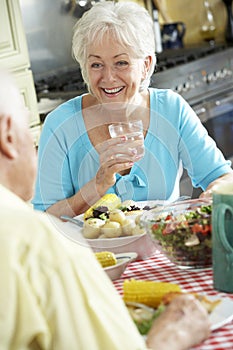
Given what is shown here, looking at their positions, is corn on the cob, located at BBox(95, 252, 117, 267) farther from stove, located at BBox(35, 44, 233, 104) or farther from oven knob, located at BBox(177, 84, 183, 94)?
oven knob, located at BBox(177, 84, 183, 94)

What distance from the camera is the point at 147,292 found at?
57.6 inches

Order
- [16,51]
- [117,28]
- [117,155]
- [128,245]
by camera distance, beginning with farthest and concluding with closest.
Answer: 1. [16,51]
2. [117,28]
3. [117,155]
4. [128,245]

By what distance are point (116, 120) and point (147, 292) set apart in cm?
115

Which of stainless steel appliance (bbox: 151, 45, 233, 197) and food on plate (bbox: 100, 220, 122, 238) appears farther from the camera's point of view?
stainless steel appliance (bbox: 151, 45, 233, 197)

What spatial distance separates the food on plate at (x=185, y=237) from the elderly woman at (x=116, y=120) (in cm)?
63

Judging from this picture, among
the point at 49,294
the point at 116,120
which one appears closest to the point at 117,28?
the point at 116,120

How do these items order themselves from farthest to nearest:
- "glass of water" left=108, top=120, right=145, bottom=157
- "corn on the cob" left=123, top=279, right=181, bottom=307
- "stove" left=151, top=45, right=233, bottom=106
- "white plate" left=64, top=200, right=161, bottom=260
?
"stove" left=151, top=45, right=233, bottom=106, "glass of water" left=108, top=120, right=145, bottom=157, "white plate" left=64, top=200, right=161, bottom=260, "corn on the cob" left=123, top=279, right=181, bottom=307

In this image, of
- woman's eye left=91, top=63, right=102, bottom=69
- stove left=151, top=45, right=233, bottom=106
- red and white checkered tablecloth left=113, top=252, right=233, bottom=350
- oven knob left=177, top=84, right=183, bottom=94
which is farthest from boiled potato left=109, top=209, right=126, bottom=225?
oven knob left=177, top=84, right=183, bottom=94

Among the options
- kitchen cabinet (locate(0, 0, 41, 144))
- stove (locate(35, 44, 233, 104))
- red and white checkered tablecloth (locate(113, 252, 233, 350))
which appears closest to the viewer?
red and white checkered tablecloth (locate(113, 252, 233, 350))

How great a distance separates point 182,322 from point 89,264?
0.25m

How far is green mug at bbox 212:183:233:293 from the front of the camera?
1.51 metres

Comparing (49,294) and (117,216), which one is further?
(117,216)

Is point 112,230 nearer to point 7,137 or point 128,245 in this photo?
point 128,245

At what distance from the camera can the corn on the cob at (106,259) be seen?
1.67 meters
